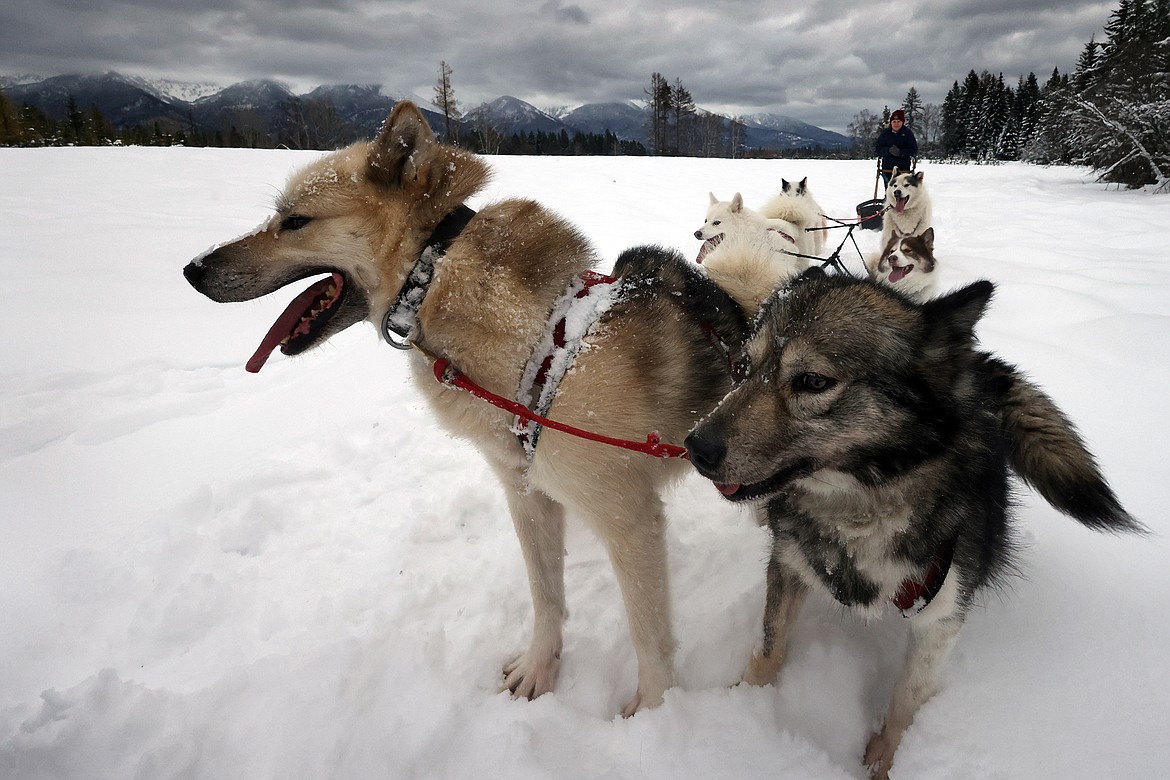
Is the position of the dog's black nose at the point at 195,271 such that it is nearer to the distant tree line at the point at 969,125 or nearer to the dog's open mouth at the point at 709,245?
the distant tree line at the point at 969,125

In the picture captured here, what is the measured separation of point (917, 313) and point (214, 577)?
3443mm

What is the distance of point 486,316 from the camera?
2.06 m

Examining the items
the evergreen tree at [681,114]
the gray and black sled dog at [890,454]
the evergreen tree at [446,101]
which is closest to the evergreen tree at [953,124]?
the evergreen tree at [681,114]

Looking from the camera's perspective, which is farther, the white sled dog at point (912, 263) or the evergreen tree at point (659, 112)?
the evergreen tree at point (659, 112)

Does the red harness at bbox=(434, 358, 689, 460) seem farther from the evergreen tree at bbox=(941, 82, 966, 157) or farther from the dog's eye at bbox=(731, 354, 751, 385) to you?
the evergreen tree at bbox=(941, 82, 966, 157)

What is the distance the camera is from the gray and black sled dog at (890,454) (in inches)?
69.2

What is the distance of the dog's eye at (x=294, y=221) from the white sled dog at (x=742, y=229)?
600cm

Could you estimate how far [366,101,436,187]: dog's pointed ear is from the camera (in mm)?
2084

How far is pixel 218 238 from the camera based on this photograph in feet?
29.7

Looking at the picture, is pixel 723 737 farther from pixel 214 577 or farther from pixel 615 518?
pixel 214 577

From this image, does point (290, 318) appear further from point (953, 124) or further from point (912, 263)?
point (953, 124)

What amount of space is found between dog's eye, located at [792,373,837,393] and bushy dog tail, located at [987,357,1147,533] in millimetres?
951

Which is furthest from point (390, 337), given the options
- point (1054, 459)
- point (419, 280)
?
point (1054, 459)

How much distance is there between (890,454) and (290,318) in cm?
227
